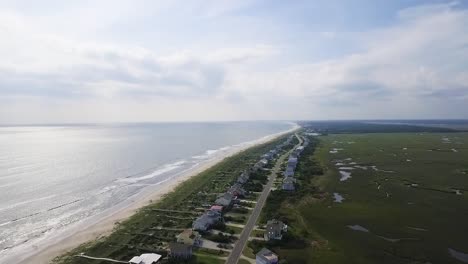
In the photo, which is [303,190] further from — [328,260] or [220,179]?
[328,260]

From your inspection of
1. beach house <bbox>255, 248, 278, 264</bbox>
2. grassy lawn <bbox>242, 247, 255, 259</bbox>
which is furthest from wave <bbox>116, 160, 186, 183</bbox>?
beach house <bbox>255, 248, 278, 264</bbox>

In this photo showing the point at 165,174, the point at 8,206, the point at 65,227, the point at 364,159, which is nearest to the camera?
the point at 65,227

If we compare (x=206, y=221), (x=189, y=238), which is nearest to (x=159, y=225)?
(x=206, y=221)

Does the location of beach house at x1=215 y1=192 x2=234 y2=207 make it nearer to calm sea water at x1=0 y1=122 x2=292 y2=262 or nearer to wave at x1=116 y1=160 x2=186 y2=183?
calm sea water at x1=0 y1=122 x2=292 y2=262

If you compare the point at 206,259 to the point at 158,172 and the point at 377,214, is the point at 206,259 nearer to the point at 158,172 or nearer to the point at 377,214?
the point at 377,214

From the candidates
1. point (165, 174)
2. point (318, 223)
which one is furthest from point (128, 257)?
point (165, 174)
